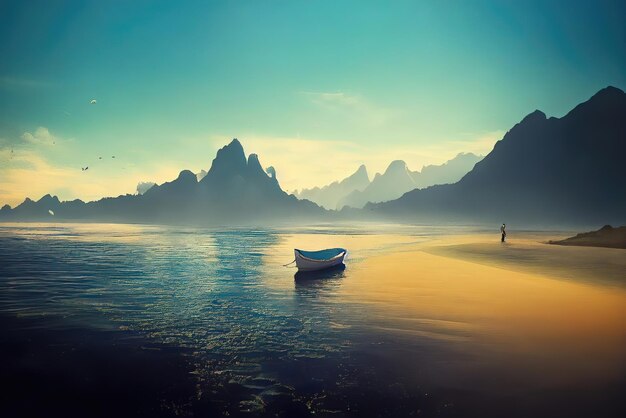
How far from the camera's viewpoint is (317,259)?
117ft

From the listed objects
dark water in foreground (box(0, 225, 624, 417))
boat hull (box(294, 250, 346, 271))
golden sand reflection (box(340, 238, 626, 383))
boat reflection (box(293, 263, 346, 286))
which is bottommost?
boat reflection (box(293, 263, 346, 286))

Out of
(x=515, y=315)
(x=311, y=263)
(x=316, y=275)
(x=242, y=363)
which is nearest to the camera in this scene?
(x=242, y=363)

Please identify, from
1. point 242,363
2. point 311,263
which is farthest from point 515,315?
point 311,263

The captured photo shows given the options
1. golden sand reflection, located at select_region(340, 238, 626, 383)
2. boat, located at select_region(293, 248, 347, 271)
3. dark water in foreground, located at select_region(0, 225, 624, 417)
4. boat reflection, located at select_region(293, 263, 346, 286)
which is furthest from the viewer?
boat, located at select_region(293, 248, 347, 271)

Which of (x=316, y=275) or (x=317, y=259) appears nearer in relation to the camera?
(x=316, y=275)

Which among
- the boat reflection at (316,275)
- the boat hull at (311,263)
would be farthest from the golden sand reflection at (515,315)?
the boat hull at (311,263)

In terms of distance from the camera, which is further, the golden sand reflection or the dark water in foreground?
the golden sand reflection

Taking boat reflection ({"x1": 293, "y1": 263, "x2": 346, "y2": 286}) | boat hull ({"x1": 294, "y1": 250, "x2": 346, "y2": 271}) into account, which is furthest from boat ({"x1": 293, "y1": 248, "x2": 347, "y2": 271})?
boat reflection ({"x1": 293, "y1": 263, "x2": 346, "y2": 286})

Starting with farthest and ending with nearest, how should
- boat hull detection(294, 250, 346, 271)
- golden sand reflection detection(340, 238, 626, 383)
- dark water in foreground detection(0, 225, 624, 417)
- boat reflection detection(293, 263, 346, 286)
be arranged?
boat hull detection(294, 250, 346, 271), boat reflection detection(293, 263, 346, 286), golden sand reflection detection(340, 238, 626, 383), dark water in foreground detection(0, 225, 624, 417)

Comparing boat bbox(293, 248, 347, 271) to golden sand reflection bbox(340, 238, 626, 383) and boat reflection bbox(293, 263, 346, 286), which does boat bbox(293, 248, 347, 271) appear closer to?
boat reflection bbox(293, 263, 346, 286)

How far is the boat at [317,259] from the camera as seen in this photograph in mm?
34781

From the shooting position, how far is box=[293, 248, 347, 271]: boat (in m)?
34.8

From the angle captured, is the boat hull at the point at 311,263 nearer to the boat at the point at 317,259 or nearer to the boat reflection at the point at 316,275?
the boat at the point at 317,259

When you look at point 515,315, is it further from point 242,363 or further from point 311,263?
point 311,263
